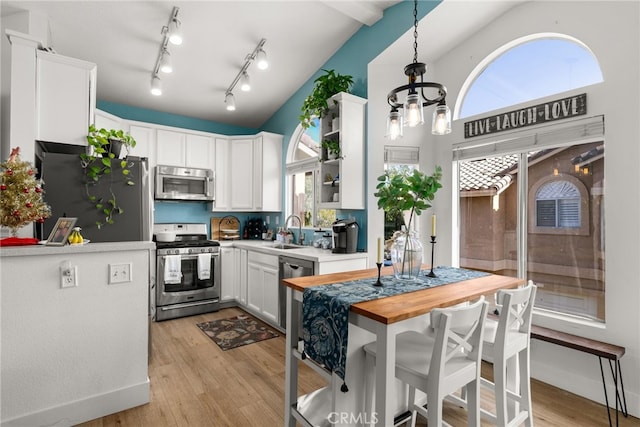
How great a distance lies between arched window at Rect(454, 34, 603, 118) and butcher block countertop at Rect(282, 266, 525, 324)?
1.78 meters

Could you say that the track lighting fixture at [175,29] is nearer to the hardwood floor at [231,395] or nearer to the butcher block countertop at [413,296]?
the butcher block countertop at [413,296]

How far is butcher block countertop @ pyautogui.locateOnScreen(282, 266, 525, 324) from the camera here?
1375mm

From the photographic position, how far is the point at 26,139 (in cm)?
245

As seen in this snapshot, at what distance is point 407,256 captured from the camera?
2.04 metres

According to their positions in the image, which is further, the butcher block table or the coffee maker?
the coffee maker

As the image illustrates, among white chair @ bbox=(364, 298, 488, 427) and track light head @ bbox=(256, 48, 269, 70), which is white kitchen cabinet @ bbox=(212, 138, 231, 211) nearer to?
track light head @ bbox=(256, 48, 269, 70)

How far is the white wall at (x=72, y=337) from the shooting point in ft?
5.91

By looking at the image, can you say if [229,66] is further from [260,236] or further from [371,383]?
[371,383]

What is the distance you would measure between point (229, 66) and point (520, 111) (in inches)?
131

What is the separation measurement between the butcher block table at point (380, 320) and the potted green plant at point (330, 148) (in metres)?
1.57

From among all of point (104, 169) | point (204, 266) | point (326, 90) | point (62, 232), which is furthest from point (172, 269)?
point (326, 90)

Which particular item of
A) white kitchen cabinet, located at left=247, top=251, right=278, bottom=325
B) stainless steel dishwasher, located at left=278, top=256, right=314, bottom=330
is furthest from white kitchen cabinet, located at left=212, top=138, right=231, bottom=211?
stainless steel dishwasher, located at left=278, top=256, right=314, bottom=330

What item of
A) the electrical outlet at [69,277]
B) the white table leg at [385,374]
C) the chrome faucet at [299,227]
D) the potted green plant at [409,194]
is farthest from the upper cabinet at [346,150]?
the electrical outlet at [69,277]

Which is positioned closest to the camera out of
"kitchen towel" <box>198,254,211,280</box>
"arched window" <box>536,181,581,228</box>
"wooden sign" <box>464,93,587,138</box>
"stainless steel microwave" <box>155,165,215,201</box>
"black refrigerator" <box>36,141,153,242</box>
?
"black refrigerator" <box>36,141,153,242</box>
